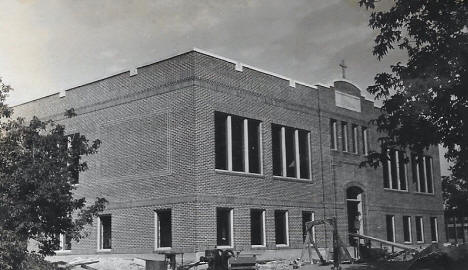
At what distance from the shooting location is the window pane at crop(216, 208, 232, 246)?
22562mm

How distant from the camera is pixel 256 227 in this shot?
79.6 feet

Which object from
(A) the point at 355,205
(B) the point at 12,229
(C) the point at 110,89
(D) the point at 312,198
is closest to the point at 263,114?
(D) the point at 312,198

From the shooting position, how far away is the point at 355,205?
30906mm

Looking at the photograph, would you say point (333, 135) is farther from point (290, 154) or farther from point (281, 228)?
point (281, 228)

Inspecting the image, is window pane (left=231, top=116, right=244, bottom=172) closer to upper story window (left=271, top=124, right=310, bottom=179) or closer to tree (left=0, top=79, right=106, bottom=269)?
upper story window (left=271, top=124, right=310, bottom=179)

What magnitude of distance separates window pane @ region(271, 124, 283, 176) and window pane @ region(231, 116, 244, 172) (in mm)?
2097

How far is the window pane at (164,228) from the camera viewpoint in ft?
73.7

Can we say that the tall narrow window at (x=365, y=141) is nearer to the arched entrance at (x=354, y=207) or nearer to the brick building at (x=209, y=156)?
the brick building at (x=209, y=156)

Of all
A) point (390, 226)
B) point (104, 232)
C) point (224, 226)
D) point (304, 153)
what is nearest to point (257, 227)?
point (224, 226)

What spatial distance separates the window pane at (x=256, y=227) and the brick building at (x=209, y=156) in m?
0.04

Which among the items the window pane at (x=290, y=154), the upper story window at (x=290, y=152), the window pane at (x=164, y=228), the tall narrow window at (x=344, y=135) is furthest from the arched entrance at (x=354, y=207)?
the window pane at (x=164, y=228)

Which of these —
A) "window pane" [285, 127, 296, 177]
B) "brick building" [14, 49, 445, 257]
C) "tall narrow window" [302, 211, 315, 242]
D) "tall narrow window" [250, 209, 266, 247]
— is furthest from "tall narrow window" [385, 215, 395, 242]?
"tall narrow window" [250, 209, 266, 247]

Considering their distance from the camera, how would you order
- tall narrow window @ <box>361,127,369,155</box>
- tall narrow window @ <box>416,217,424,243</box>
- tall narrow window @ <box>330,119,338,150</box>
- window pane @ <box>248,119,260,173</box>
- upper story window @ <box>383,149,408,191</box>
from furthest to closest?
1. tall narrow window @ <box>416,217,424,243</box>
2. upper story window @ <box>383,149,408,191</box>
3. tall narrow window @ <box>361,127,369,155</box>
4. tall narrow window @ <box>330,119,338,150</box>
5. window pane @ <box>248,119,260,173</box>

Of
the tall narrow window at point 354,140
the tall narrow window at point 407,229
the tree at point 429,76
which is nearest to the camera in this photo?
the tree at point 429,76
